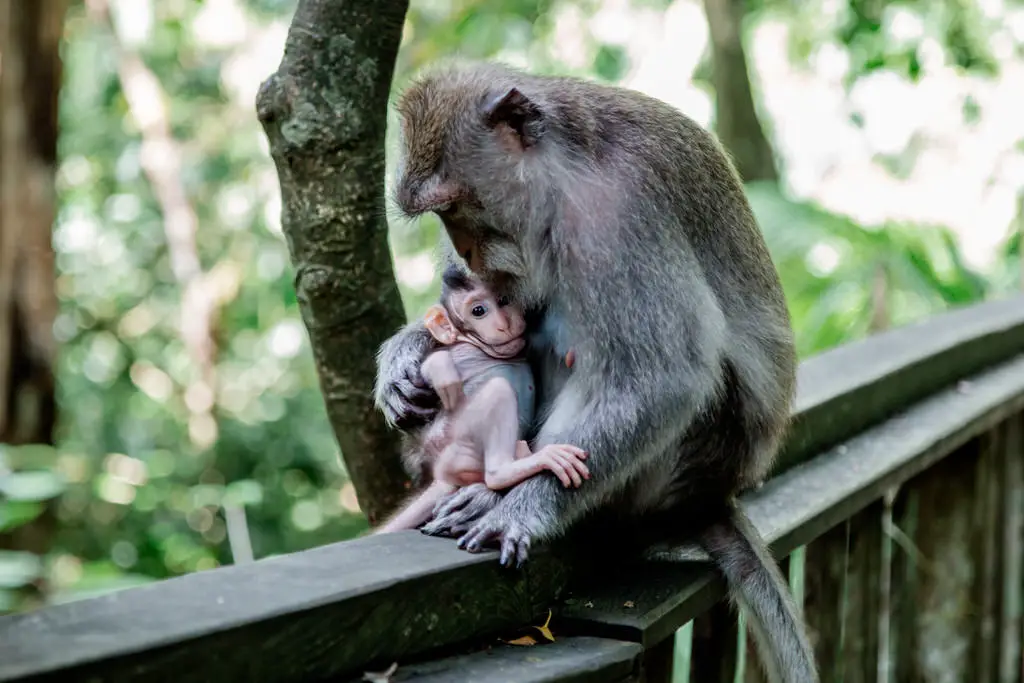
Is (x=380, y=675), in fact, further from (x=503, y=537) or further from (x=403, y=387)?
(x=403, y=387)

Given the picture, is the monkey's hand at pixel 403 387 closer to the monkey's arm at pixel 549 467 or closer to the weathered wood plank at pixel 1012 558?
the monkey's arm at pixel 549 467

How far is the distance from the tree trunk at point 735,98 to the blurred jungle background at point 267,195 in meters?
0.01

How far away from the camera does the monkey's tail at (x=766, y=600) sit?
199 centimetres

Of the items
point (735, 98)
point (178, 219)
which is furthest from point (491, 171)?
point (178, 219)

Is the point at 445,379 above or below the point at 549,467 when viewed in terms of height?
above

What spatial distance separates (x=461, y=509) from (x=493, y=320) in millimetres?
487

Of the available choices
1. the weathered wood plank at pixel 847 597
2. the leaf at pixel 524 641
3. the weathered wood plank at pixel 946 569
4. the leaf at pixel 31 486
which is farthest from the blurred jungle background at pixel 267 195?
the leaf at pixel 524 641

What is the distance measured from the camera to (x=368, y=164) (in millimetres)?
2121

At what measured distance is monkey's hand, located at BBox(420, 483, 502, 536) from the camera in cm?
171

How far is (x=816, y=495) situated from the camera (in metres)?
2.27

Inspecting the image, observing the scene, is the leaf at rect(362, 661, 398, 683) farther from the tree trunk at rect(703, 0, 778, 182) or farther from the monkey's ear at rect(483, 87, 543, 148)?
the tree trunk at rect(703, 0, 778, 182)

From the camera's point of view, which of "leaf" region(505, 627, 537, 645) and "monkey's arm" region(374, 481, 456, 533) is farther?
"monkey's arm" region(374, 481, 456, 533)

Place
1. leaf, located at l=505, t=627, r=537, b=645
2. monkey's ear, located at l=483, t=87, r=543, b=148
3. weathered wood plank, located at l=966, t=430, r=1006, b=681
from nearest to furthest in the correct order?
1. leaf, located at l=505, t=627, r=537, b=645
2. monkey's ear, located at l=483, t=87, r=543, b=148
3. weathered wood plank, located at l=966, t=430, r=1006, b=681

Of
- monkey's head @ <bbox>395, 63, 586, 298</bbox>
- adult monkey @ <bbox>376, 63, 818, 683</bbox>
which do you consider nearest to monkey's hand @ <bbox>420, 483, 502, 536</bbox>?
adult monkey @ <bbox>376, 63, 818, 683</bbox>
